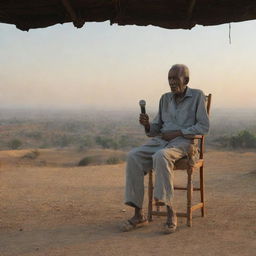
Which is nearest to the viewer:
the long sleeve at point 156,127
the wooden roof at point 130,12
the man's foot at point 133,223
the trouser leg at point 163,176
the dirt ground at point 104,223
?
the dirt ground at point 104,223

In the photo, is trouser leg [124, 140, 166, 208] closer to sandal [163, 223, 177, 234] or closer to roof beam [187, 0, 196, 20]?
sandal [163, 223, 177, 234]

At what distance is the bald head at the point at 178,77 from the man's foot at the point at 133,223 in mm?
1562

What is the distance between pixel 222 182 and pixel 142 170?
4358 millimetres

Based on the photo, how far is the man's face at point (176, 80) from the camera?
559 centimetres

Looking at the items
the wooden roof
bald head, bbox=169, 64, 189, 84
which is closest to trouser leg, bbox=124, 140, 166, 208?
bald head, bbox=169, 64, 189, 84

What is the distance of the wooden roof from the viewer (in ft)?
18.9

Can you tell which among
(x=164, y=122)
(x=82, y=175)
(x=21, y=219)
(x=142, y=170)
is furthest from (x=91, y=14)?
(x=82, y=175)

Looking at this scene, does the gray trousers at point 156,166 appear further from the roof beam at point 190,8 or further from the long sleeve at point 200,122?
the roof beam at point 190,8

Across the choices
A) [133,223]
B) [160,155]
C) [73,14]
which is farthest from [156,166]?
[73,14]

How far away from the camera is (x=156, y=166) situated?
5.31 metres

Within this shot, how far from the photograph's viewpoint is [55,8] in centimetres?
591

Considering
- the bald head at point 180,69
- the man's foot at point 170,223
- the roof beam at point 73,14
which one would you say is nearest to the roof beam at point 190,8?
the bald head at point 180,69

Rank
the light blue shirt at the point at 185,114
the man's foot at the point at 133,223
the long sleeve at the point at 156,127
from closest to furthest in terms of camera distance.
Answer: the man's foot at the point at 133,223
the light blue shirt at the point at 185,114
the long sleeve at the point at 156,127

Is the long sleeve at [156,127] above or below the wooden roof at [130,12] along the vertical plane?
below
